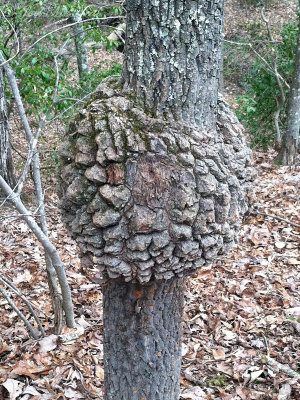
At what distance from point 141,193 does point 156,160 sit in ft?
0.47

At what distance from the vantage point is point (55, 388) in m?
3.07

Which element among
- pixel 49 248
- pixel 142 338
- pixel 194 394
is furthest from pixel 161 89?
pixel 194 394

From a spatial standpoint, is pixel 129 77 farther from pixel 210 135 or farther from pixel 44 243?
pixel 44 243

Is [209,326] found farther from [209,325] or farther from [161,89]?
[161,89]

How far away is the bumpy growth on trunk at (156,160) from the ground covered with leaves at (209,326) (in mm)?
621

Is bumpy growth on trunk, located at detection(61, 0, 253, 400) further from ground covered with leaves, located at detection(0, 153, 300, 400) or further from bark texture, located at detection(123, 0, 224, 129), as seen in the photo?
ground covered with leaves, located at detection(0, 153, 300, 400)

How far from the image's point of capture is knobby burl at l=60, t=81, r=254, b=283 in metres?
1.58

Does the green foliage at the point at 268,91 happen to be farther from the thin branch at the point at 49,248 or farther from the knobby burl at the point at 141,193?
the knobby burl at the point at 141,193

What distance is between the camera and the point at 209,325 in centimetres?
394

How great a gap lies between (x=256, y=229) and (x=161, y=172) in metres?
4.21

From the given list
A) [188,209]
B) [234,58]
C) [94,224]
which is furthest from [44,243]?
[234,58]

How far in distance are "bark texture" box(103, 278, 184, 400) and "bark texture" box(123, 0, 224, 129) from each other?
808 millimetres

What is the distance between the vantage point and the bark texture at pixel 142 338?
1.94 metres

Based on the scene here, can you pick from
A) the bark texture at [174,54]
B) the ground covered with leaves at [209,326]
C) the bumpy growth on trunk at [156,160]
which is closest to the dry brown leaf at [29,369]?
the ground covered with leaves at [209,326]
